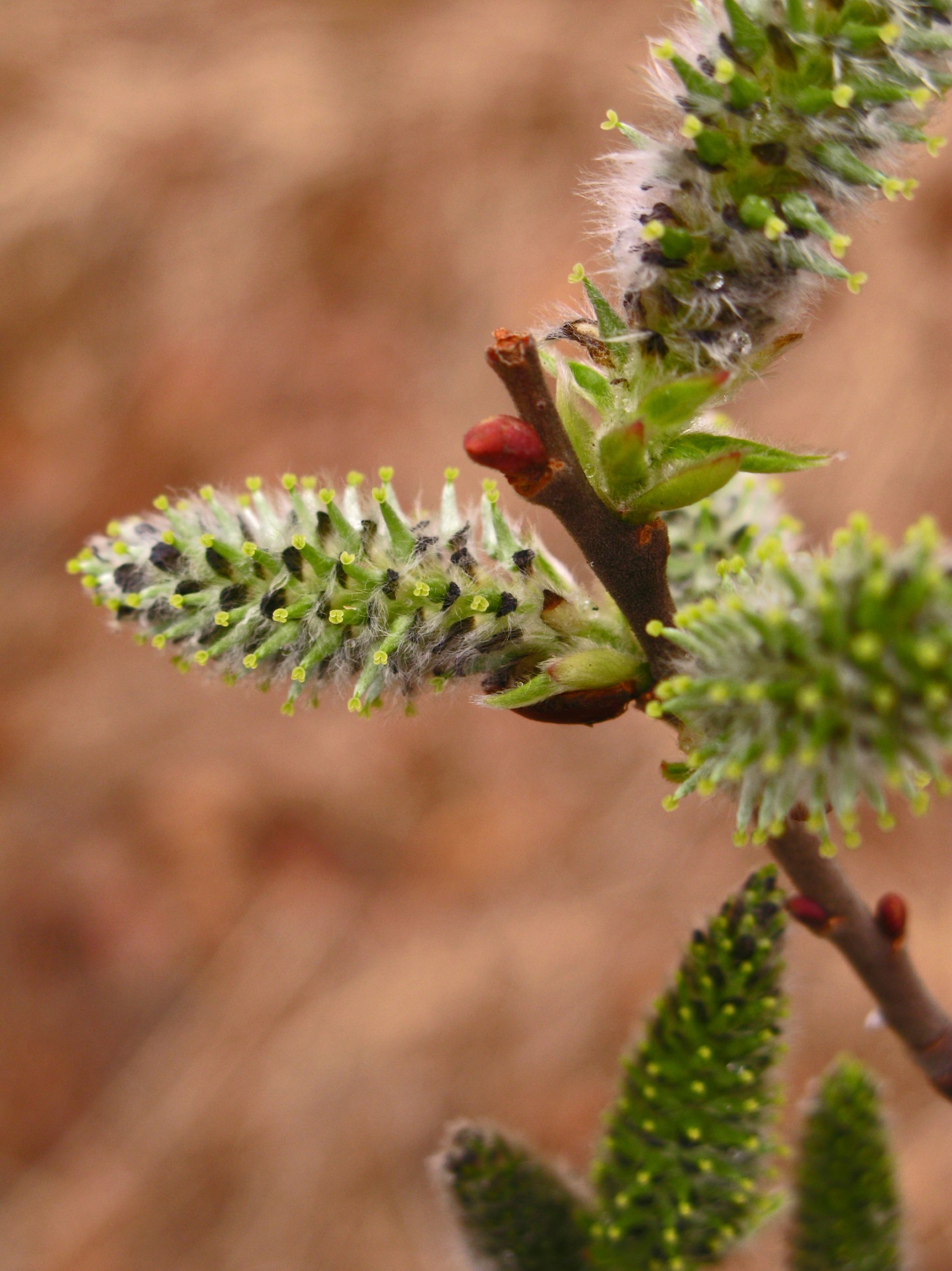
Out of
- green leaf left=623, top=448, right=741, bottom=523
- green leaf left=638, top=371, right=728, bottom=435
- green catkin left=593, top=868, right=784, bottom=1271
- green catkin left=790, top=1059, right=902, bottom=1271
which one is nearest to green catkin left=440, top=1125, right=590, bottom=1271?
green catkin left=593, top=868, right=784, bottom=1271

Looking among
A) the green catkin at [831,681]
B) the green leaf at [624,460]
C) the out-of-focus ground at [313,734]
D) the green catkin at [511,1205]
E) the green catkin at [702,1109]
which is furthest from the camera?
the out-of-focus ground at [313,734]

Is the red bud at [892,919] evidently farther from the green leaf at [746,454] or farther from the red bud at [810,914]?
the green leaf at [746,454]

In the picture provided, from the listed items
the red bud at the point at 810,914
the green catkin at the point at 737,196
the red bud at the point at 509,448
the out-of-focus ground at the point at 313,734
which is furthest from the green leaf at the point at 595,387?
the out-of-focus ground at the point at 313,734

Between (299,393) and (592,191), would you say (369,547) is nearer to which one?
(592,191)

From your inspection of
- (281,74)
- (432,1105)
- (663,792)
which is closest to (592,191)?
Result: (663,792)

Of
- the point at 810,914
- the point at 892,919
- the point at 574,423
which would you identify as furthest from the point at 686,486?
the point at 892,919

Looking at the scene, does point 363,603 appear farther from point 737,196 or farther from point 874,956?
point 874,956

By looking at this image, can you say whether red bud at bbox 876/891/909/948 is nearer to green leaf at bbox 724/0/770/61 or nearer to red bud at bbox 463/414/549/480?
red bud at bbox 463/414/549/480
